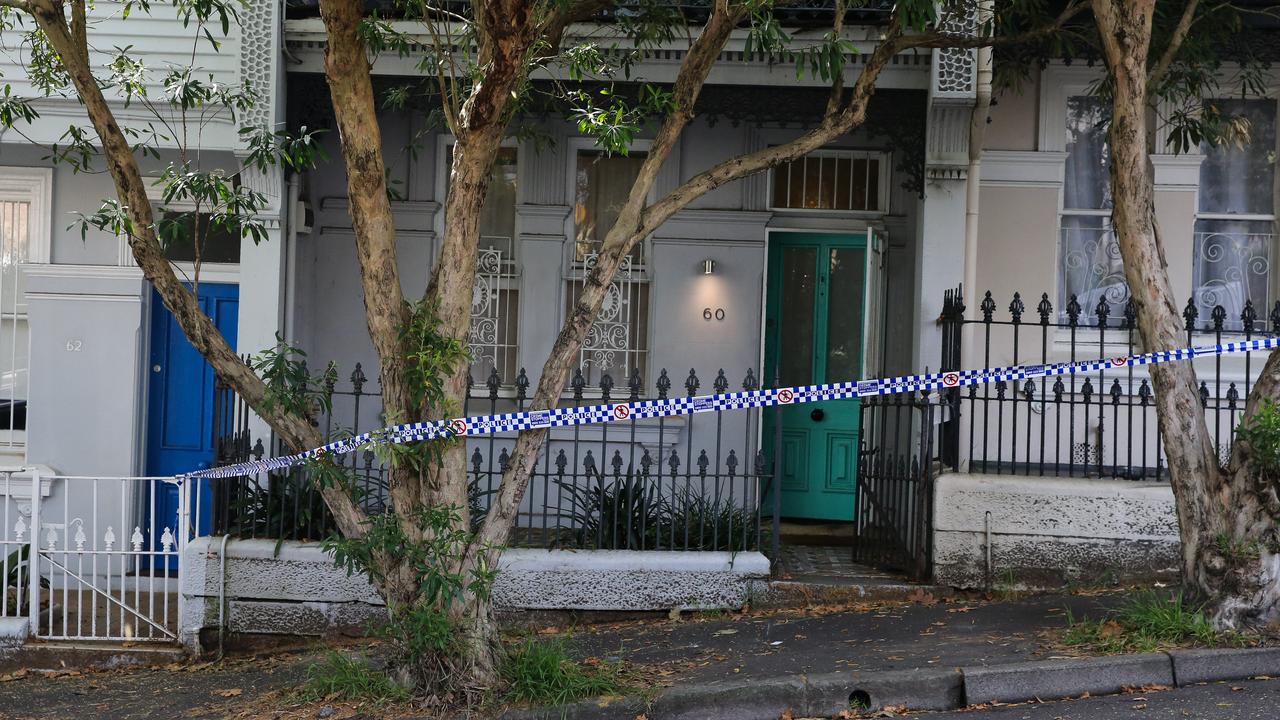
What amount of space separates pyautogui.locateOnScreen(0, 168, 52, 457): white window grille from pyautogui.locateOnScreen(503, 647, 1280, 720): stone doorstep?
661 centimetres

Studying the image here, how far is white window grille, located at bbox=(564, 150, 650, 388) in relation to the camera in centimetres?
1009

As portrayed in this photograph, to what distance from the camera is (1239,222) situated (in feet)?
31.1

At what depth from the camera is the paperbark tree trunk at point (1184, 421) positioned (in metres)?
6.30

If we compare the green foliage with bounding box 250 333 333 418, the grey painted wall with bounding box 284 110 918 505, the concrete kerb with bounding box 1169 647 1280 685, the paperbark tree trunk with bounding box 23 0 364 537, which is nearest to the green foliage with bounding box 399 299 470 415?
the green foliage with bounding box 250 333 333 418

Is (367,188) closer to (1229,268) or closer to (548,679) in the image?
(548,679)

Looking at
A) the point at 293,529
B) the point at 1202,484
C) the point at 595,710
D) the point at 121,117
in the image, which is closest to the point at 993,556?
the point at 1202,484

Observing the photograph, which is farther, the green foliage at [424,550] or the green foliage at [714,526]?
the green foliage at [714,526]

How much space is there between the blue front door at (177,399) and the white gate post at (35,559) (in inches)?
83.0

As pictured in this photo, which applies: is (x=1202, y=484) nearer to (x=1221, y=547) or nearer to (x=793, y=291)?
(x=1221, y=547)

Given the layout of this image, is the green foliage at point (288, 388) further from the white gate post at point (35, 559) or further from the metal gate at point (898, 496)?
the metal gate at point (898, 496)

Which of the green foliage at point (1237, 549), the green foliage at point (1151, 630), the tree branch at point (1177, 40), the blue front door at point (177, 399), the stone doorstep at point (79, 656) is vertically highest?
the tree branch at point (1177, 40)

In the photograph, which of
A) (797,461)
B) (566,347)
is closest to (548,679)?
(566,347)

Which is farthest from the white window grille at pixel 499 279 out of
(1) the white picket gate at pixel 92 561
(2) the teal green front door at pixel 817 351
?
(1) the white picket gate at pixel 92 561

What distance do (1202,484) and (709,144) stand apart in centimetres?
505
